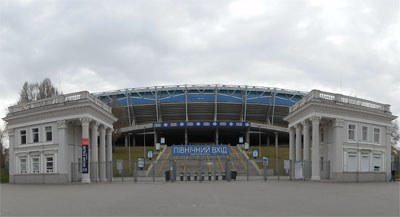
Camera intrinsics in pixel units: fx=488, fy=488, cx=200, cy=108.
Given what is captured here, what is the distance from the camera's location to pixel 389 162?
48.4 m

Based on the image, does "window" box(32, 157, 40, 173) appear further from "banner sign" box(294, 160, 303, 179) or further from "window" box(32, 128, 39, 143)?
"banner sign" box(294, 160, 303, 179)

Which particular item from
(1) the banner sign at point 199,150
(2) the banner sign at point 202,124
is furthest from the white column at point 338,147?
(2) the banner sign at point 202,124

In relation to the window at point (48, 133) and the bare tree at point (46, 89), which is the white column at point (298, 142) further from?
the bare tree at point (46, 89)

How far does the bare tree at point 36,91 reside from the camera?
2699 inches

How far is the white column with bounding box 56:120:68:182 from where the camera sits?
4309 centimetres

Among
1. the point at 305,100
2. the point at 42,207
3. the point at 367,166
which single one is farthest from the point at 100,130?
the point at 42,207

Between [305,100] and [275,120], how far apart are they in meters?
64.9

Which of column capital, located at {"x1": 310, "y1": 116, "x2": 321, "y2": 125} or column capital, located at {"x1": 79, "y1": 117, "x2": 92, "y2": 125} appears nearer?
column capital, located at {"x1": 79, "y1": 117, "x2": 92, "y2": 125}

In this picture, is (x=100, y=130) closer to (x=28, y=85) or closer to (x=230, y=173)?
(x=230, y=173)

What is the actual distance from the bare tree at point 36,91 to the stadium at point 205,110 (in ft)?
111

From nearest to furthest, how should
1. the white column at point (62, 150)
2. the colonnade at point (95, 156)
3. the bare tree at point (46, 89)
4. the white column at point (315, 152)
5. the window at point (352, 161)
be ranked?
the white column at point (62, 150) → the colonnade at point (95, 156) → the white column at point (315, 152) → the window at point (352, 161) → the bare tree at point (46, 89)

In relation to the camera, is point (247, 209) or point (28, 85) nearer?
point (247, 209)

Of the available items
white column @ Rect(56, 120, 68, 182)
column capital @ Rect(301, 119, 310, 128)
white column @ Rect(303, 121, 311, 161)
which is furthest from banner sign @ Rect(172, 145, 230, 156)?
white column @ Rect(56, 120, 68, 182)

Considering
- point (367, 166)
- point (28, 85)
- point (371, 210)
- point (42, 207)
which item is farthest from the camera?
point (28, 85)
